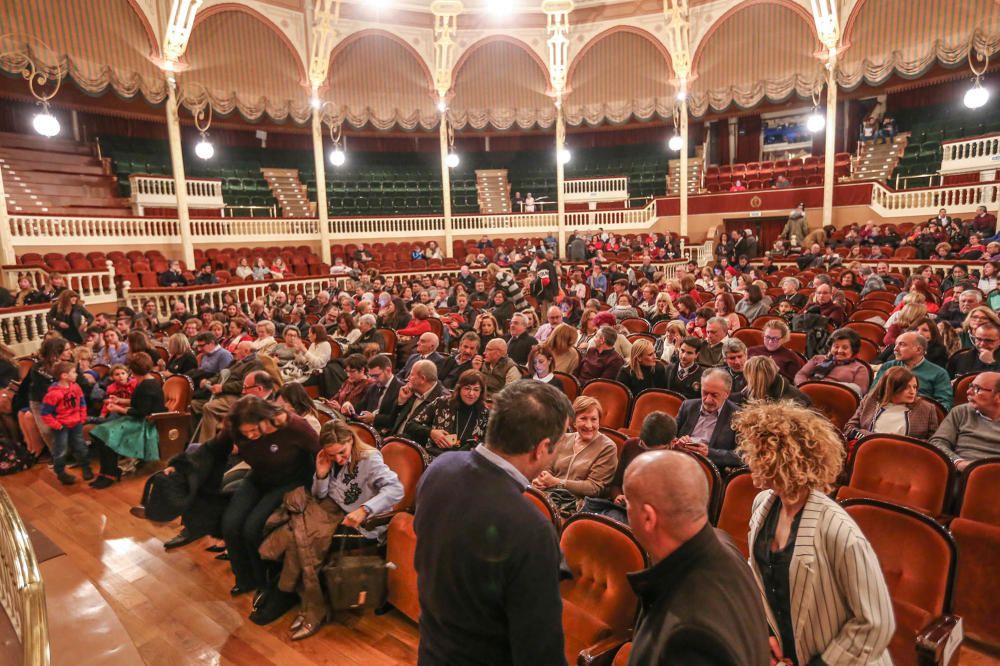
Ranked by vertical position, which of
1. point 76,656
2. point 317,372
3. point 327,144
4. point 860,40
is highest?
point 860,40

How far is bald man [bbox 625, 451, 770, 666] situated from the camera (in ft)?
3.82

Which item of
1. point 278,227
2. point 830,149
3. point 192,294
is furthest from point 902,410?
point 278,227

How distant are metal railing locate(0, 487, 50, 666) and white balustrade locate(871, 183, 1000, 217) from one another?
617 inches

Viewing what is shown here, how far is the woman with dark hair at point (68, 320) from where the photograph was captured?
7391 mm

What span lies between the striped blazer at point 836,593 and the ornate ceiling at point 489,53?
46.5ft

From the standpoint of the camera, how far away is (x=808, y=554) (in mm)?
1722

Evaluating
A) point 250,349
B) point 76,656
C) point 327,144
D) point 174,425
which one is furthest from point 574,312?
point 327,144

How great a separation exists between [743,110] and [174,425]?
57.8 feet

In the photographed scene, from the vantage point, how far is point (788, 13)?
16.5 meters

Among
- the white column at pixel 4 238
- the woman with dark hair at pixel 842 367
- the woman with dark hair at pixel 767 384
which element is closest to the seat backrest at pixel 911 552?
the woman with dark hair at pixel 767 384

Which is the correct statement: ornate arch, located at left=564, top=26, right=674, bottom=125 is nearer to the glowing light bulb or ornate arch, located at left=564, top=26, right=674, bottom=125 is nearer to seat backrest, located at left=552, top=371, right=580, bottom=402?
the glowing light bulb

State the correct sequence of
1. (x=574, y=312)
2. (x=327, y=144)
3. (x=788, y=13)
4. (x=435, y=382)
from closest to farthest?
(x=435, y=382) < (x=574, y=312) < (x=788, y=13) < (x=327, y=144)

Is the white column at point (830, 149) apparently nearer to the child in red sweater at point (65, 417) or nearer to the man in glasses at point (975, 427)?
the man in glasses at point (975, 427)

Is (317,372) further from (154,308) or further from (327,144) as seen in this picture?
(327,144)
